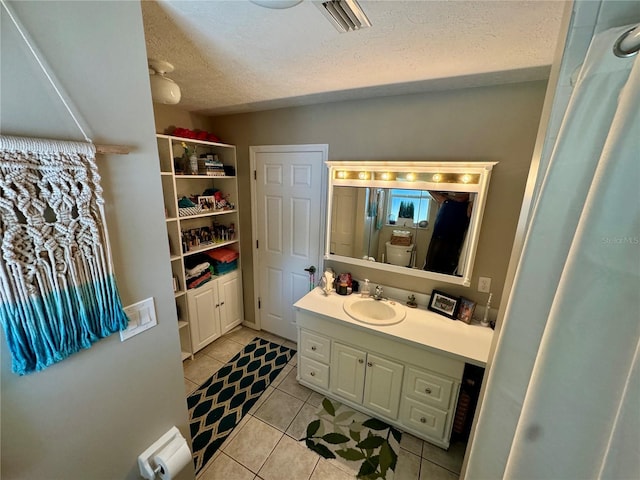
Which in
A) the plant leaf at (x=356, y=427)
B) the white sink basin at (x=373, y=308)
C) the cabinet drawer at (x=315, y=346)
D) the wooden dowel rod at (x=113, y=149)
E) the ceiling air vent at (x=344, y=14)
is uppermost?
the ceiling air vent at (x=344, y=14)

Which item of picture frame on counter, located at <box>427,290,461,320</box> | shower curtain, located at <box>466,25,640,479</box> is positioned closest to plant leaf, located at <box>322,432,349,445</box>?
picture frame on counter, located at <box>427,290,461,320</box>

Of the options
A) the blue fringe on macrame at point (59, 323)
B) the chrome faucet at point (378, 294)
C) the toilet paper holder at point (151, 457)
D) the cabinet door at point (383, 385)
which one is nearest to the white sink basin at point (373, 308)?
the chrome faucet at point (378, 294)

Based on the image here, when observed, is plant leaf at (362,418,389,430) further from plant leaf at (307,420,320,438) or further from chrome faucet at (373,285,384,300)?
chrome faucet at (373,285,384,300)

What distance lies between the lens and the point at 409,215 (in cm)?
185

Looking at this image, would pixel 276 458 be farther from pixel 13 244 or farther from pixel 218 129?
pixel 218 129

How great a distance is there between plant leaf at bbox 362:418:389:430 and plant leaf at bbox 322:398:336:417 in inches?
9.2

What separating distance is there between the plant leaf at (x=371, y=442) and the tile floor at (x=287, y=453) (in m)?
0.14

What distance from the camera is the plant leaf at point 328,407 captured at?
187 cm

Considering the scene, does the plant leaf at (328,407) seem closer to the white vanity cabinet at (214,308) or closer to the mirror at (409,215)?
the mirror at (409,215)

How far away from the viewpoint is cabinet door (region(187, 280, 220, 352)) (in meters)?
2.31

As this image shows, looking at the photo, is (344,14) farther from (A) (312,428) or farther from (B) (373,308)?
A: (A) (312,428)

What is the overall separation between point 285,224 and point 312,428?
65.9 inches

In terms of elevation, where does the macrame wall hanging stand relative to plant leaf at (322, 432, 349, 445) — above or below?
above

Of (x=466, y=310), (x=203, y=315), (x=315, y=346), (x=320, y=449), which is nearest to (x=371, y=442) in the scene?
(x=320, y=449)
